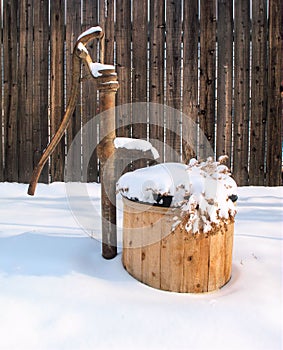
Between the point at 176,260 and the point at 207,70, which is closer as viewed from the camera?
the point at 176,260

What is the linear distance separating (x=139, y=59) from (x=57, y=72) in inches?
33.3

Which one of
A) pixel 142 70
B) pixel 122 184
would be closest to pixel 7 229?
pixel 122 184

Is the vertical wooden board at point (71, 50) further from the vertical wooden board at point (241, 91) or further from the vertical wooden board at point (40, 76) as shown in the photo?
the vertical wooden board at point (241, 91)

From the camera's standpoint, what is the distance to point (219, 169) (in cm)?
166

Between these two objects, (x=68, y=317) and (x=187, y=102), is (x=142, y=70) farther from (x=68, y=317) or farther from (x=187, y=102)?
(x=68, y=317)

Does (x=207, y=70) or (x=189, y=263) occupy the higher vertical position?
(x=207, y=70)

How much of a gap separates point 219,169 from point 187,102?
199cm

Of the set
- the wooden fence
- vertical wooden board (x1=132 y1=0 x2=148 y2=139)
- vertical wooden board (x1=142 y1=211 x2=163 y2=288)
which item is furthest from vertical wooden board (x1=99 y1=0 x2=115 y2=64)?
vertical wooden board (x1=142 y1=211 x2=163 y2=288)

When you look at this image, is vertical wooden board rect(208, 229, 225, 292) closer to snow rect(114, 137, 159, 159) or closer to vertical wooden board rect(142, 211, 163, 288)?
vertical wooden board rect(142, 211, 163, 288)

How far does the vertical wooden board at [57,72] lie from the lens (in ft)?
11.6

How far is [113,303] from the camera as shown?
1.45m

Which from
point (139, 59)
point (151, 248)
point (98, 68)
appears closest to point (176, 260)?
point (151, 248)

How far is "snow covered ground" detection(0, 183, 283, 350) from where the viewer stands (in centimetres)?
126

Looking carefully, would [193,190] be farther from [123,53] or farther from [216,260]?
[123,53]
